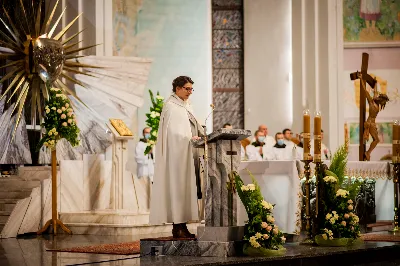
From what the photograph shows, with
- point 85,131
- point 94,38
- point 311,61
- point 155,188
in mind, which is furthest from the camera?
point 311,61

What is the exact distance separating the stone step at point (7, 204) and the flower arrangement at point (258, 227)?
603 cm

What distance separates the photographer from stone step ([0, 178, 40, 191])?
14148 mm

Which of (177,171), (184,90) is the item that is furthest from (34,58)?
(177,171)


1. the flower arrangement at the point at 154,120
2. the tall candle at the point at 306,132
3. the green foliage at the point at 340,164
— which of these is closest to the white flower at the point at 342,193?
the green foliage at the point at 340,164

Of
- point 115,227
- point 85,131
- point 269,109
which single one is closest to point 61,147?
point 85,131

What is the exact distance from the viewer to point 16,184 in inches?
560

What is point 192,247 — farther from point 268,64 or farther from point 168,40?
point 268,64

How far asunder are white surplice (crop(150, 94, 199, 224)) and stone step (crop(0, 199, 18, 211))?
5.26 metres

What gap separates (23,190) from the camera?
14070 millimetres

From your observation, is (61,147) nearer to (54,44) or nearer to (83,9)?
(54,44)

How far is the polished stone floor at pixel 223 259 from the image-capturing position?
802cm

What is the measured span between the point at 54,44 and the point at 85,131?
206 centimetres

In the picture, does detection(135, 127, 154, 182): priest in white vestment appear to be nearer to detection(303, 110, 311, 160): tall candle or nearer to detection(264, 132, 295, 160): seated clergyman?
detection(264, 132, 295, 160): seated clergyman

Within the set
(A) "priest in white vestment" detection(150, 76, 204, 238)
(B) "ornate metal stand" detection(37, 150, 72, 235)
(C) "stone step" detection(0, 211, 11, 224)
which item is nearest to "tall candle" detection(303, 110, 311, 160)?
(A) "priest in white vestment" detection(150, 76, 204, 238)
